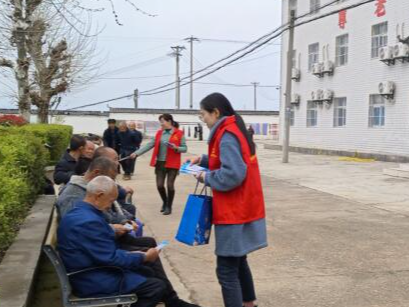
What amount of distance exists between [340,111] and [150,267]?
70.7ft

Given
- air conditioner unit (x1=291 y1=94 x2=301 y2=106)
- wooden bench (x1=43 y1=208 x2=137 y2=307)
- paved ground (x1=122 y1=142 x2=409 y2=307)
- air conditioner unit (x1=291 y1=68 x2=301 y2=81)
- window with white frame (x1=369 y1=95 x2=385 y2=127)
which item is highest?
air conditioner unit (x1=291 y1=68 x2=301 y2=81)

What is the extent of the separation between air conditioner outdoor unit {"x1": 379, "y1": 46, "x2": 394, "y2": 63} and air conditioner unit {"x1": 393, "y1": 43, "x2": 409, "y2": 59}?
7.6 inches

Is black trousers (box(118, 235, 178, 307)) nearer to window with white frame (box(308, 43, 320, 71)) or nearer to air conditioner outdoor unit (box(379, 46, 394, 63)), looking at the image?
air conditioner outdoor unit (box(379, 46, 394, 63))

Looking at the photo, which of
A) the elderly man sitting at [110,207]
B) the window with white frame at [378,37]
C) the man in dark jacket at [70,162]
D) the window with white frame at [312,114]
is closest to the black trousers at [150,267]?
the elderly man sitting at [110,207]

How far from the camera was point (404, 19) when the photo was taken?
19719mm

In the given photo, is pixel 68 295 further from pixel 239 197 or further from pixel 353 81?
pixel 353 81

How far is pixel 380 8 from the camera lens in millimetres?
21172

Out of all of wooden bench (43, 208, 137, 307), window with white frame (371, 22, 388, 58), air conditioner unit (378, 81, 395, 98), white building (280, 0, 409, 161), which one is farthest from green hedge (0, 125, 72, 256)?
window with white frame (371, 22, 388, 58)

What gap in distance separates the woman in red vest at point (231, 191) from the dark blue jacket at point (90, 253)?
0.68 metres

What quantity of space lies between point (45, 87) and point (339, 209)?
39.4ft

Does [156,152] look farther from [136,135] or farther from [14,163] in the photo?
[136,135]

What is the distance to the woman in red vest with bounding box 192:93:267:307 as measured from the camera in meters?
3.65

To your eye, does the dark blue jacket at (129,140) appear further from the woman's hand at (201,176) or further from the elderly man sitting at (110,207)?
the woman's hand at (201,176)

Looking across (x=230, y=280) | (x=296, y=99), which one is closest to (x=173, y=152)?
(x=230, y=280)
